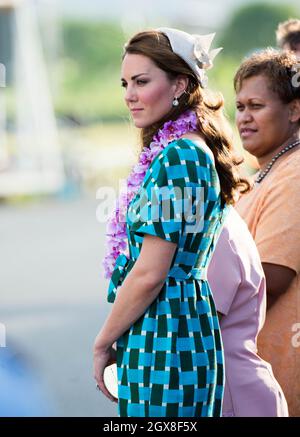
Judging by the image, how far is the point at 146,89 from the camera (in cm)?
304

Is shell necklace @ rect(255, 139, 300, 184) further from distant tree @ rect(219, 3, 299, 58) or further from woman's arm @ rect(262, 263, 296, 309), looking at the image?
distant tree @ rect(219, 3, 299, 58)

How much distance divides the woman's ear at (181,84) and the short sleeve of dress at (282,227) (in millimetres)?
614

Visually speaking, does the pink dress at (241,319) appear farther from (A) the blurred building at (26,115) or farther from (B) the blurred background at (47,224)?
(A) the blurred building at (26,115)

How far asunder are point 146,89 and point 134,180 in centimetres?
29

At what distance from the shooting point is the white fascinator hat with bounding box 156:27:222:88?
3.06m

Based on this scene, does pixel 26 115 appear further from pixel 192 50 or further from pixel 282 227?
pixel 192 50

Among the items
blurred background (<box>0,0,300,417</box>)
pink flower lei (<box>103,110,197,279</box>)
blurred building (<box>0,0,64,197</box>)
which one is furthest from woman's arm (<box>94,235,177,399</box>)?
blurred building (<box>0,0,64,197</box>)

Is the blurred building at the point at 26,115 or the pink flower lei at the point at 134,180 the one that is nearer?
the pink flower lei at the point at 134,180

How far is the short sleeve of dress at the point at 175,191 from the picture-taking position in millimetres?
2875

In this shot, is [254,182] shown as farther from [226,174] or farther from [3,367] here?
[3,367]

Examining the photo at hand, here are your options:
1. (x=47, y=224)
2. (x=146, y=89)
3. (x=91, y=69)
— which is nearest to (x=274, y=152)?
(x=146, y=89)

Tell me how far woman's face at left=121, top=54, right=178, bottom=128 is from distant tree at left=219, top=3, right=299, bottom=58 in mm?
86346

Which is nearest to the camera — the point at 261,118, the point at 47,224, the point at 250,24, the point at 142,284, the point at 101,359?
the point at 142,284

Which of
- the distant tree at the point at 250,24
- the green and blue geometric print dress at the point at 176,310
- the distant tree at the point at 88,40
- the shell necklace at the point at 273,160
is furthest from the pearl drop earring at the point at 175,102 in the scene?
the distant tree at the point at 250,24
